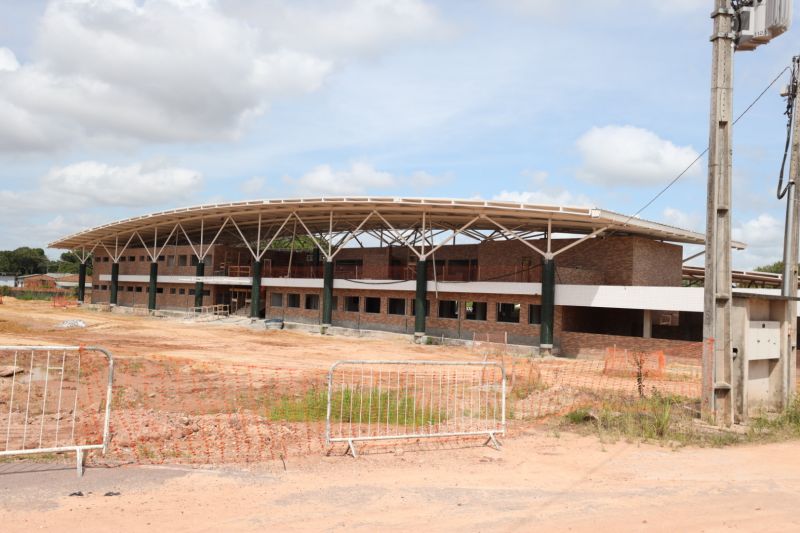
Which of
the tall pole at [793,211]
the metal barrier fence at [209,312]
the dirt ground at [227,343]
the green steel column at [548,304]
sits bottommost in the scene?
the dirt ground at [227,343]

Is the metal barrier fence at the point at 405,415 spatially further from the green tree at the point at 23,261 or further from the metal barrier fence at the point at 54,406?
the green tree at the point at 23,261

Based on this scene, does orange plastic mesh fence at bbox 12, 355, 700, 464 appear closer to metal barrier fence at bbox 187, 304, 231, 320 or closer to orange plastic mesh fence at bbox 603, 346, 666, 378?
orange plastic mesh fence at bbox 603, 346, 666, 378

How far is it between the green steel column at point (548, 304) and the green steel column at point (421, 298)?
793 cm

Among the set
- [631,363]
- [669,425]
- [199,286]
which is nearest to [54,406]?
[669,425]

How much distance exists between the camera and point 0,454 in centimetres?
775

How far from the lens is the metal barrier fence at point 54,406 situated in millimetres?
8609

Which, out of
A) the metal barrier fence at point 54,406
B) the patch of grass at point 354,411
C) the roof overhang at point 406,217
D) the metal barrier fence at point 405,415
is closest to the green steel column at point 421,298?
the roof overhang at point 406,217

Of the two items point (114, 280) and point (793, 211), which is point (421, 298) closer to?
point (793, 211)

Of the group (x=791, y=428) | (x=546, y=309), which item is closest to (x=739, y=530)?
(x=791, y=428)

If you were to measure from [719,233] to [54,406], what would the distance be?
15.8 meters

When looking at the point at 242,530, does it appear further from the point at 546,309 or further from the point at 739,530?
the point at 546,309

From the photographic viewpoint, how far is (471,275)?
123ft

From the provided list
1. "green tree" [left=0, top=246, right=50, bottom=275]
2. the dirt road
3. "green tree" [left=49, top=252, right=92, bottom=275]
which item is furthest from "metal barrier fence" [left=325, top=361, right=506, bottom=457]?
"green tree" [left=0, top=246, right=50, bottom=275]

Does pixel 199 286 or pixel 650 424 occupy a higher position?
pixel 199 286
